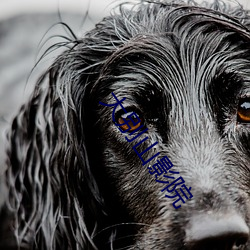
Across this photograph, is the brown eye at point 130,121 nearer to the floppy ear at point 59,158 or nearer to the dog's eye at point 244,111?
the floppy ear at point 59,158

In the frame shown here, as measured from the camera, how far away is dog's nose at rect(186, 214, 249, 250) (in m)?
2.05

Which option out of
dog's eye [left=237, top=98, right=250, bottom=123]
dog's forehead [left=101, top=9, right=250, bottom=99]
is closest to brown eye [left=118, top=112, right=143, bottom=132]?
dog's forehead [left=101, top=9, right=250, bottom=99]

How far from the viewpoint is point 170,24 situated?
8.37 feet

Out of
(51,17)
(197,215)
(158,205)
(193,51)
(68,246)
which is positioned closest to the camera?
(197,215)

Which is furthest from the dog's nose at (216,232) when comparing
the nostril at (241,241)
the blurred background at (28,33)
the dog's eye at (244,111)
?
the blurred background at (28,33)

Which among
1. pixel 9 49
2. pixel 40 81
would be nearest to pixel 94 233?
pixel 40 81

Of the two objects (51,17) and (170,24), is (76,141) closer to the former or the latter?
(170,24)

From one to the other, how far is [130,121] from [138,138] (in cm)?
7

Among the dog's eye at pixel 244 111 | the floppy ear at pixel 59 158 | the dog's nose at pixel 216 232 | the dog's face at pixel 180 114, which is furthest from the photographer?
the floppy ear at pixel 59 158

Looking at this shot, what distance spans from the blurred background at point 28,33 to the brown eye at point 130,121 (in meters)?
0.46

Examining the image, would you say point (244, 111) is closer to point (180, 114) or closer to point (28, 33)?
point (180, 114)

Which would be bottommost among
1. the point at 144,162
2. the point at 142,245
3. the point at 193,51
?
the point at 142,245

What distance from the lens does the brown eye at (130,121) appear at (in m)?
2.43

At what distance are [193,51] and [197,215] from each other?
673 millimetres
